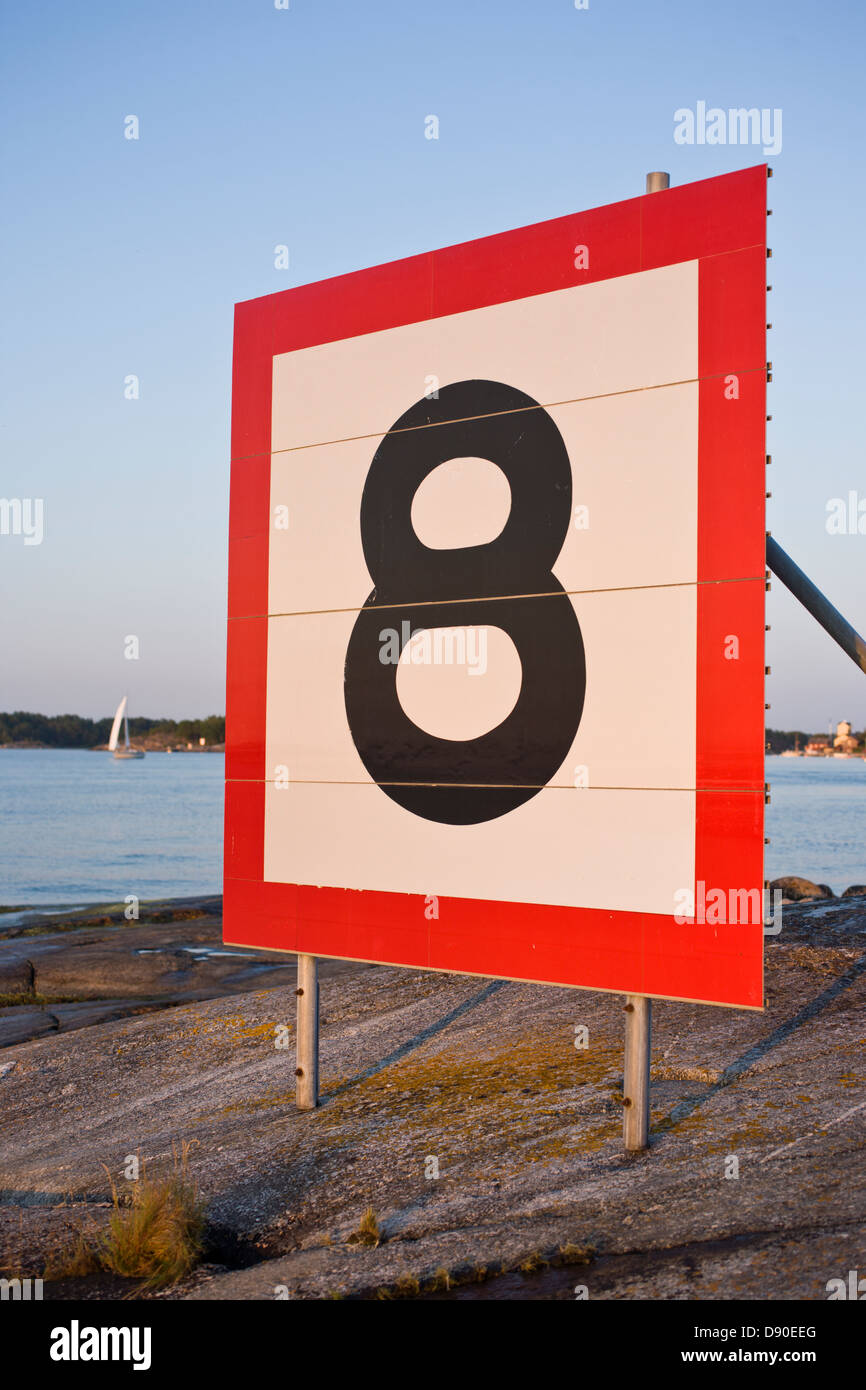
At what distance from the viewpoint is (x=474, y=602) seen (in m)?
7.35

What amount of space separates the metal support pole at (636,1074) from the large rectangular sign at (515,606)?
0.14 meters

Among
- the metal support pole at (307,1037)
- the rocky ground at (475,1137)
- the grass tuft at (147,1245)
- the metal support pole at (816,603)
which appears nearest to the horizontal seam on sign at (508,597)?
the metal support pole at (816,603)

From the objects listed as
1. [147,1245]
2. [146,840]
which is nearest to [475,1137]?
[147,1245]

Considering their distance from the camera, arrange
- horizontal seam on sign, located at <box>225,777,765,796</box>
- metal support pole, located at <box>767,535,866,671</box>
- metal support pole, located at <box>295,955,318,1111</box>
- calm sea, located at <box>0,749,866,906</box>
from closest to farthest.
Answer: horizontal seam on sign, located at <box>225,777,765,796</box>, metal support pole, located at <box>767,535,866,671</box>, metal support pole, located at <box>295,955,318,1111</box>, calm sea, located at <box>0,749,866,906</box>

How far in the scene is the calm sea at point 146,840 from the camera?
161 feet

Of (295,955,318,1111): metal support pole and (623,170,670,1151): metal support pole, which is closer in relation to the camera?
(623,170,670,1151): metal support pole

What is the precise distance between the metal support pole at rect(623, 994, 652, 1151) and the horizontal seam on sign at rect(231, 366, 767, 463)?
3537mm

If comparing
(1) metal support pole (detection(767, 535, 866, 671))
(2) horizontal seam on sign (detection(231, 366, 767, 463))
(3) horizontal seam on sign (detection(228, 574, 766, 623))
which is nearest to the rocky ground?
(1) metal support pole (detection(767, 535, 866, 671))

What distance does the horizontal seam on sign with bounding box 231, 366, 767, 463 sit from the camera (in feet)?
20.7

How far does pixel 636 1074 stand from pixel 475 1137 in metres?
1.10

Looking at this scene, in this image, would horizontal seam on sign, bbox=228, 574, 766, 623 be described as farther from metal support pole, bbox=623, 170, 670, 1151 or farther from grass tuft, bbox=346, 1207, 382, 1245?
grass tuft, bbox=346, 1207, 382, 1245

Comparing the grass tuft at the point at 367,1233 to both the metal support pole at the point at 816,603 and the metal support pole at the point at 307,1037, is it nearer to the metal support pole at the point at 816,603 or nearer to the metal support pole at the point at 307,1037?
the metal support pole at the point at 307,1037

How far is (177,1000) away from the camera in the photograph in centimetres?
1686

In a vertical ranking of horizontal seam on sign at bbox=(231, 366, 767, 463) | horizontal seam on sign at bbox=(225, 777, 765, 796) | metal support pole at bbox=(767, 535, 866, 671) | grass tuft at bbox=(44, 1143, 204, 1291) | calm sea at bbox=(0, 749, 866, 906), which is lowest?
calm sea at bbox=(0, 749, 866, 906)
